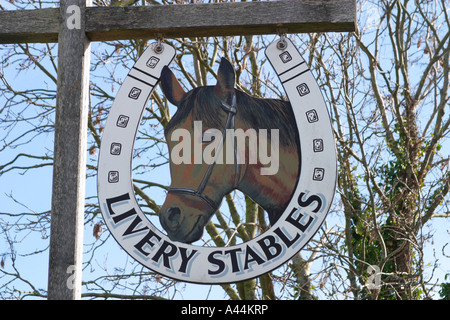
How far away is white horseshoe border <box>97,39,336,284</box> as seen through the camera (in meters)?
3.70

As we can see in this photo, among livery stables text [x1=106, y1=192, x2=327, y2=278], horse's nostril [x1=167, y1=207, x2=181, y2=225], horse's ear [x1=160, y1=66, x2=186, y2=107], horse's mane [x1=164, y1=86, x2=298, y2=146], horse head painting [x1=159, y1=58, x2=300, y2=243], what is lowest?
livery stables text [x1=106, y1=192, x2=327, y2=278]

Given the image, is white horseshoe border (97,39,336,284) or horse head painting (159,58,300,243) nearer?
white horseshoe border (97,39,336,284)

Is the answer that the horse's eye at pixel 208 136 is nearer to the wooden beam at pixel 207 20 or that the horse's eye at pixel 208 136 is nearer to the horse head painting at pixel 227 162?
the horse head painting at pixel 227 162

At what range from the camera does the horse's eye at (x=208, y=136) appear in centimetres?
392

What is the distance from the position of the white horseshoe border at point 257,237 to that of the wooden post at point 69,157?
0.55 ft

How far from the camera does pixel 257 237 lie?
148 inches

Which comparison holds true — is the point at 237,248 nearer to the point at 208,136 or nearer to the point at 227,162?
the point at 227,162

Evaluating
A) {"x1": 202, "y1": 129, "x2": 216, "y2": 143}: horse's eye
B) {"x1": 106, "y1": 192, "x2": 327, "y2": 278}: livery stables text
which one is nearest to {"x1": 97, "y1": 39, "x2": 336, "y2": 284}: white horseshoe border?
{"x1": 106, "y1": 192, "x2": 327, "y2": 278}: livery stables text

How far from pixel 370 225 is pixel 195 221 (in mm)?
5105

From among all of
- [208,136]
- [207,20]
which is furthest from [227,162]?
[207,20]

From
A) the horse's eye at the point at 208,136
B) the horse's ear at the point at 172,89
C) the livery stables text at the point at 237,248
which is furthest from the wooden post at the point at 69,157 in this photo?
the horse's eye at the point at 208,136

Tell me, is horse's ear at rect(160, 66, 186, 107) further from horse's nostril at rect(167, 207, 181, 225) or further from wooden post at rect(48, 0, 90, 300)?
horse's nostril at rect(167, 207, 181, 225)

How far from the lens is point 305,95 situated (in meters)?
3.90
